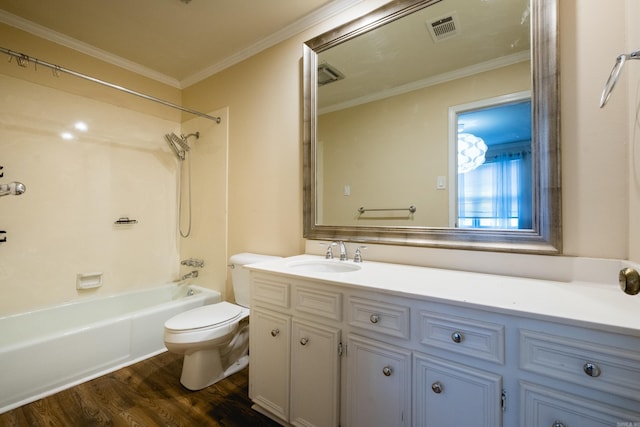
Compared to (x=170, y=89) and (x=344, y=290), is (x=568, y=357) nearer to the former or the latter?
(x=344, y=290)

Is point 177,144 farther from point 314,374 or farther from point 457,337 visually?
point 457,337

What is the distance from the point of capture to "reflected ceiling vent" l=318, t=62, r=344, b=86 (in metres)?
1.84

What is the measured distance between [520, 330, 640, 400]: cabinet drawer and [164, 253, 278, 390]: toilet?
1571 mm

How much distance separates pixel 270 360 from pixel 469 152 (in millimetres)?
1473

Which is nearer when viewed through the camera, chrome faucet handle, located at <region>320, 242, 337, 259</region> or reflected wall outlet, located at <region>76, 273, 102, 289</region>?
chrome faucet handle, located at <region>320, 242, 337, 259</region>

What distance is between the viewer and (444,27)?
147cm

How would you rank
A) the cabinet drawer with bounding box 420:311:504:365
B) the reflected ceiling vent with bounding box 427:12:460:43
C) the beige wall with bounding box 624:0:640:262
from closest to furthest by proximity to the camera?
the cabinet drawer with bounding box 420:311:504:365 → the beige wall with bounding box 624:0:640:262 → the reflected ceiling vent with bounding box 427:12:460:43

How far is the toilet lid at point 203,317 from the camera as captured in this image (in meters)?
1.67

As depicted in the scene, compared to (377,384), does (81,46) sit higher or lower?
higher

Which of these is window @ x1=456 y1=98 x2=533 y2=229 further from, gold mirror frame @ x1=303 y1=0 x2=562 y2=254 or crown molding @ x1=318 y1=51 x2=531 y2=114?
crown molding @ x1=318 y1=51 x2=531 y2=114

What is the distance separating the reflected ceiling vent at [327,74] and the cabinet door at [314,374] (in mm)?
1520

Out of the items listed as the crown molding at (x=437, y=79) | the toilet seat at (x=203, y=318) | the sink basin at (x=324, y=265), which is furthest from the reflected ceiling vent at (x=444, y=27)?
the toilet seat at (x=203, y=318)

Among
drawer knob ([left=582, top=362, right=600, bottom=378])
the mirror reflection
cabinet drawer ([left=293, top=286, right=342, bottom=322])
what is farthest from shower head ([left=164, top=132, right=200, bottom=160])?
drawer knob ([left=582, top=362, right=600, bottom=378])

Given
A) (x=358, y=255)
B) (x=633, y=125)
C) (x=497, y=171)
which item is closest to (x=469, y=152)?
(x=497, y=171)
